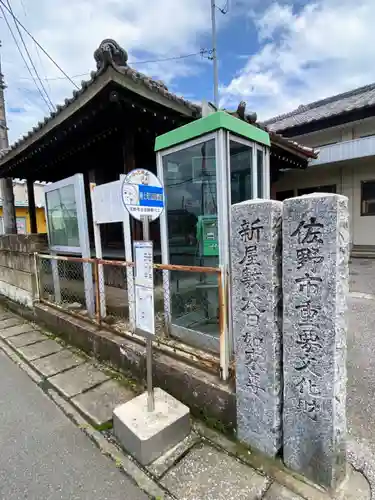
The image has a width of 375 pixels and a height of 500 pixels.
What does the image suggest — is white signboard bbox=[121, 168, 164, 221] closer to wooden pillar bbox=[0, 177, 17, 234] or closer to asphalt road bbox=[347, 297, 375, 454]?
asphalt road bbox=[347, 297, 375, 454]

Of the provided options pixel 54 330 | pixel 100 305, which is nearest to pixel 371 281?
pixel 100 305

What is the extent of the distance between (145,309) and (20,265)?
14.9 ft

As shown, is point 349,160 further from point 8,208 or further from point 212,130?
point 8,208

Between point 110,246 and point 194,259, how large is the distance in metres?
4.20

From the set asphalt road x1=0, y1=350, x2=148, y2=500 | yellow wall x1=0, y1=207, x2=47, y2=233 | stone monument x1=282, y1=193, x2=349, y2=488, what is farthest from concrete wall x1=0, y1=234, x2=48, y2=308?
yellow wall x1=0, y1=207, x2=47, y2=233

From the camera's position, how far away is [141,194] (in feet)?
6.56

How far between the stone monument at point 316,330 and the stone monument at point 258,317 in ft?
0.25

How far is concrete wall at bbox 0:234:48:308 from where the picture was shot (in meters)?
5.11

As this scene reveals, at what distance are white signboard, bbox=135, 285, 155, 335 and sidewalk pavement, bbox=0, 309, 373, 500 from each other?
92cm

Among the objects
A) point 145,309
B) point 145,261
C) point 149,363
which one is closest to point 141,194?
point 145,261

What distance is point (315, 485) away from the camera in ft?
5.54

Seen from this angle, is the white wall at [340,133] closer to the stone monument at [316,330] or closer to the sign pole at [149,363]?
the stone monument at [316,330]

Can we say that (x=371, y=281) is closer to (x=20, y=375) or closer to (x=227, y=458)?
(x=227, y=458)

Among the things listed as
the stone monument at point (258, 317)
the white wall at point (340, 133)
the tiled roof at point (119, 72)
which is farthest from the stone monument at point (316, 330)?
the white wall at point (340, 133)
